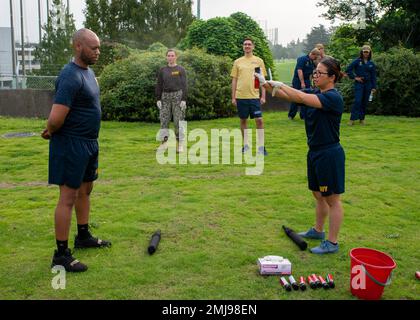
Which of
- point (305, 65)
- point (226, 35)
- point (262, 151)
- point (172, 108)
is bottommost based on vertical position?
point (262, 151)

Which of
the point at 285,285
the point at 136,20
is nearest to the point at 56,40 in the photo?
the point at 136,20

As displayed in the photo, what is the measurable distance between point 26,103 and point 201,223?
41.2 ft

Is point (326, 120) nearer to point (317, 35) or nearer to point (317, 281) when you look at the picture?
point (317, 281)

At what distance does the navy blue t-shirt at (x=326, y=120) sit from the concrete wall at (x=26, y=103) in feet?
43.0

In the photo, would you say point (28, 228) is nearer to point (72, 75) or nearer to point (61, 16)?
point (72, 75)

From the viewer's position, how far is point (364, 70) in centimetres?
1298

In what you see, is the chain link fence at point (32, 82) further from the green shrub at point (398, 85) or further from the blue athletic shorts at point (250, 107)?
the green shrub at point (398, 85)

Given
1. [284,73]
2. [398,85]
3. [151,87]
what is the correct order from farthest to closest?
[284,73] → [398,85] → [151,87]

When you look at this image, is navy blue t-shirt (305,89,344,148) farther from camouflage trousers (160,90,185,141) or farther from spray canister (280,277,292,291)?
camouflage trousers (160,90,185,141)

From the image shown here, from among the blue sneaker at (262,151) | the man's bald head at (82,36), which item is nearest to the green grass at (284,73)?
the blue sneaker at (262,151)

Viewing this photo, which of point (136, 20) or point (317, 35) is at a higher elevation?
point (317, 35)

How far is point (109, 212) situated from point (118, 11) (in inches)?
923

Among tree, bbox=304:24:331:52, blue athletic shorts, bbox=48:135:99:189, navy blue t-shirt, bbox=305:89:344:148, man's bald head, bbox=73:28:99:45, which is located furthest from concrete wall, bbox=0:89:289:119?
tree, bbox=304:24:331:52
